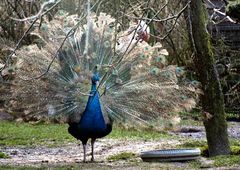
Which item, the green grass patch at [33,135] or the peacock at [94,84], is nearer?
the peacock at [94,84]

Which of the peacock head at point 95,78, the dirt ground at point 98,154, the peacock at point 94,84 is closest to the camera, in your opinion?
the dirt ground at point 98,154

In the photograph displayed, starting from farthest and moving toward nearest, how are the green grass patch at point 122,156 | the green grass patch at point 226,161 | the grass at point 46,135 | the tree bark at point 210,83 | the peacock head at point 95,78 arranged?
the grass at point 46,135 < the green grass patch at point 122,156 < the peacock head at point 95,78 < the tree bark at point 210,83 < the green grass patch at point 226,161

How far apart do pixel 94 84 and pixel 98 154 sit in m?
1.52

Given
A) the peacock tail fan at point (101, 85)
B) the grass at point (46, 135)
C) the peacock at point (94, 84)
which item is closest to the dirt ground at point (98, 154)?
the grass at point (46, 135)

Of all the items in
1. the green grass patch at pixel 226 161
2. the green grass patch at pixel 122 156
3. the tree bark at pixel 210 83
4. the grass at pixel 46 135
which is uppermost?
the tree bark at pixel 210 83

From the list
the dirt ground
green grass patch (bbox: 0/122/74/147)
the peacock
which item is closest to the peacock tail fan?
the peacock

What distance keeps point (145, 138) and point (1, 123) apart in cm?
608

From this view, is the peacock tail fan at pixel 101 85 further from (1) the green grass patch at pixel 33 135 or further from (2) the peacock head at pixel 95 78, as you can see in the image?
(1) the green grass patch at pixel 33 135

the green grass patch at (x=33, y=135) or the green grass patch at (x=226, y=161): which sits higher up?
the green grass patch at (x=33, y=135)

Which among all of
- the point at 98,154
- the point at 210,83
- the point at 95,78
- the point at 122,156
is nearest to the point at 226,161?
the point at 210,83

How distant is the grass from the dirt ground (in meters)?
0.33

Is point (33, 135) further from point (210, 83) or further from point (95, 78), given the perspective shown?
point (210, 83)

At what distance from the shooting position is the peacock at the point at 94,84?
29.5 ft

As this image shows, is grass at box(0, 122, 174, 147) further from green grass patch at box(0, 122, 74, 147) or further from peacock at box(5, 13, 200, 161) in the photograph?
peacock at box(5, 13, 200, 161)
